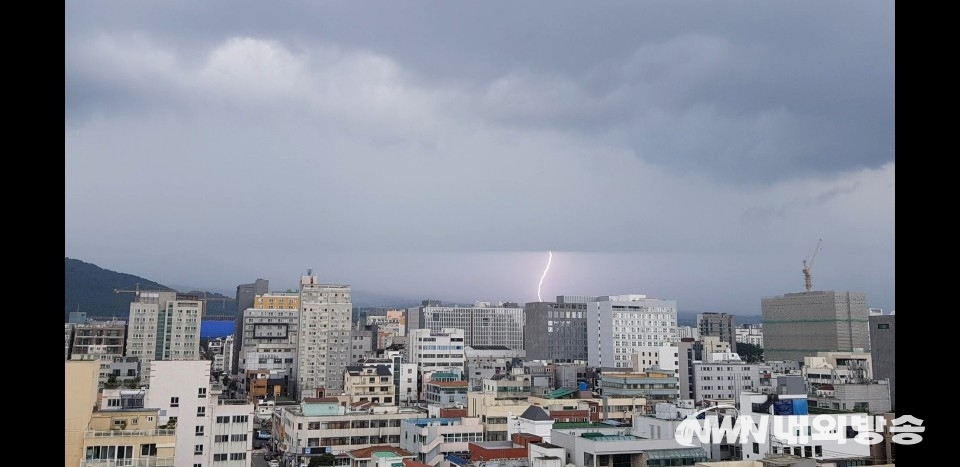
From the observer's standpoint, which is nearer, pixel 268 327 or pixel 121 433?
pixel 121 433

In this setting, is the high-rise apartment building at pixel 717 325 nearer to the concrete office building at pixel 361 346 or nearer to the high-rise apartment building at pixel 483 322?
the high-rise apartment building at pixel 483 322

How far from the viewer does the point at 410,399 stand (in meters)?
17.2

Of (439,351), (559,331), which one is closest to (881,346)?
(439,351)

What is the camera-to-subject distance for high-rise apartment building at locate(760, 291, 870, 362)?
806 inches

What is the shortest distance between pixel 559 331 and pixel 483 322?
27.2 feet

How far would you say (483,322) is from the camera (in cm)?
3794

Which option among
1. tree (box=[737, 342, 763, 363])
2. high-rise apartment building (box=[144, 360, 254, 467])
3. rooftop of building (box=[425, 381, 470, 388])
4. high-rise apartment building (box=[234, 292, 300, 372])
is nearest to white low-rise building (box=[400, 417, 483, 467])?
high-rise apartment building (box=[144, 360, 254, 467])

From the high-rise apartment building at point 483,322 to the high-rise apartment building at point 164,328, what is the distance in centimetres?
1589

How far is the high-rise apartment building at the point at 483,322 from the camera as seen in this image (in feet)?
123

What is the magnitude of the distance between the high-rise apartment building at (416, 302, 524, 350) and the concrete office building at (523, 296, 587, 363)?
556cm

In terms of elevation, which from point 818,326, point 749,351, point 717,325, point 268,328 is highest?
point 818,326

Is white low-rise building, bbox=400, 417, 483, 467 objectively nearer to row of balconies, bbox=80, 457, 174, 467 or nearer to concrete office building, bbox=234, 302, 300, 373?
row of balconies, bbox=80, 457, 174, 467

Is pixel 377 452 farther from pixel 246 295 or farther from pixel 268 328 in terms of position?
pixel 246 295
